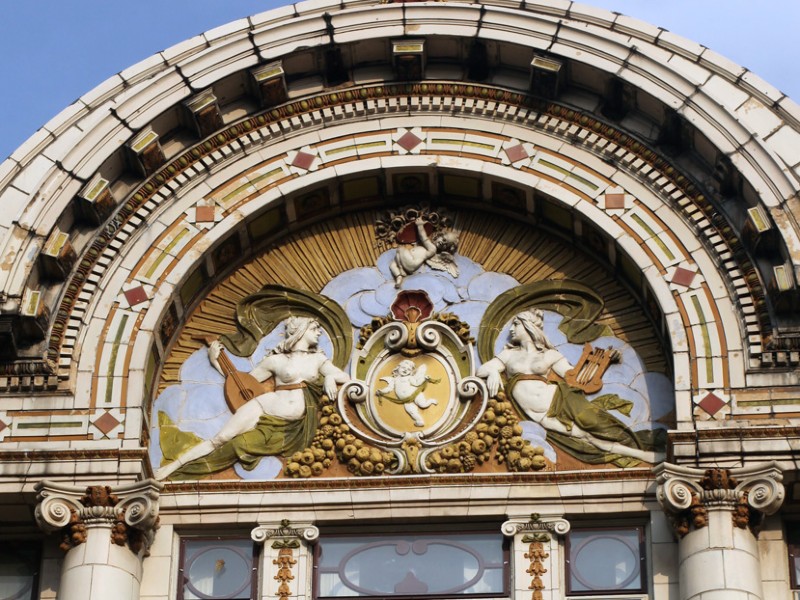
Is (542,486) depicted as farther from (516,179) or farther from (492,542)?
(516,179)

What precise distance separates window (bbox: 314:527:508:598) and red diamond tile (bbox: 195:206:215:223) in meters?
3.94

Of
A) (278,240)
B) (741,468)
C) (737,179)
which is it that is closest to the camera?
(741,468)

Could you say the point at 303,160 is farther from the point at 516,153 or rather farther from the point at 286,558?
the point at 286,558

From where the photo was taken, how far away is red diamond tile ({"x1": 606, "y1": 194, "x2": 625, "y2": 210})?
78.1 feet

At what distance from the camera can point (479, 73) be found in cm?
2483

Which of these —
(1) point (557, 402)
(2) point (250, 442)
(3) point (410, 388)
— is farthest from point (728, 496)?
(2) point (250, 442)

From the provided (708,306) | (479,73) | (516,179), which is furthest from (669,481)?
(479,73)

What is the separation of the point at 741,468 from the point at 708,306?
6.73 feet

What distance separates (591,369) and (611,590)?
8.77 ft

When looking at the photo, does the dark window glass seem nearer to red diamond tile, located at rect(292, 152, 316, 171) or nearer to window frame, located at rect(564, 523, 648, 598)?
window frame, located at rect(564, 523, 648, 598)

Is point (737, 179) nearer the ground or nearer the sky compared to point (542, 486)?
nearer the sky

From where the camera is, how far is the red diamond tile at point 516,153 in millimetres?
24277

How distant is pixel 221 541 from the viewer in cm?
2270

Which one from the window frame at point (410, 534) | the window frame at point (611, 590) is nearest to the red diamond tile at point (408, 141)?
the window frame at point (410, 534)
